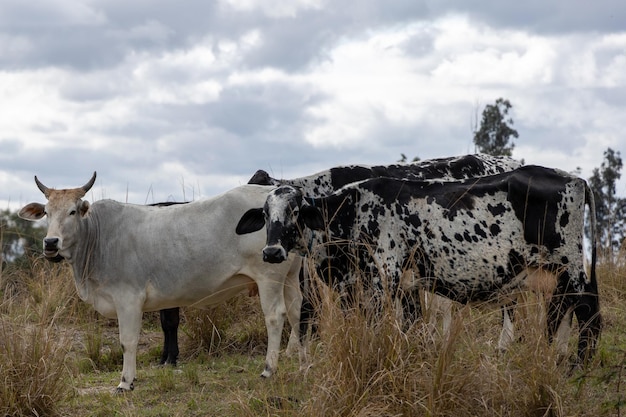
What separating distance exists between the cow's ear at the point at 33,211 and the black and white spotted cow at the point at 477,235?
2440mm

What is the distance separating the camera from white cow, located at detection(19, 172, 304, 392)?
8742 mm

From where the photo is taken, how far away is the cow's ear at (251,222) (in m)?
8.47

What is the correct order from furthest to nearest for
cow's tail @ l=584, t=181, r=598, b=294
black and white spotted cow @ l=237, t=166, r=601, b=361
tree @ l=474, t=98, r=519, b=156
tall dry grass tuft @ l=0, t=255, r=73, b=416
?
1. tree @ l=474, t=98, r=519, b=156
2. cow's tail @ l=584, t=181, r=598, b=294
3. black and white spotted cow @ l=237, t=166, r=601, b=361
4. tall dry grass tuft @ l=0, t=255, r=73, b=416

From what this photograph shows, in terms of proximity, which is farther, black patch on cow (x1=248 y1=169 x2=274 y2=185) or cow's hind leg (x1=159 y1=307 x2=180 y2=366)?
black patch on cow (x1=248 y1=169 x2=274 y2=185)

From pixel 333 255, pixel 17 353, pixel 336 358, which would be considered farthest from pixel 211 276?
pixel 336 358

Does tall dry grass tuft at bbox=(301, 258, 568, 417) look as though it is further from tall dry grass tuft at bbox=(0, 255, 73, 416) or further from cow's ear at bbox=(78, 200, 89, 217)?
cow's ear at bbox=(78, 200, 89, 217)

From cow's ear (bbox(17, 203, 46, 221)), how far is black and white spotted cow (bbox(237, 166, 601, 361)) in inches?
96.1

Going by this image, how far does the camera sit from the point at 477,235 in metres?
8.00

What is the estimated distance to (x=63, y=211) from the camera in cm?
873

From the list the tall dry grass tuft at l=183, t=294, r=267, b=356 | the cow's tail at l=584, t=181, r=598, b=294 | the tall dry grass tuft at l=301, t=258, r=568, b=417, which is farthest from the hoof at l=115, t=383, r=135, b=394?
the cow's tail at l=584, t=181, r=598, b=294

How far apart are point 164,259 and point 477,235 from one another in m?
2.97

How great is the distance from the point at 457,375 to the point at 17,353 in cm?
334

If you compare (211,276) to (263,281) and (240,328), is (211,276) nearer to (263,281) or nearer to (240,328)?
(263,281)

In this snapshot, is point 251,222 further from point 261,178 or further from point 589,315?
point 589,315
